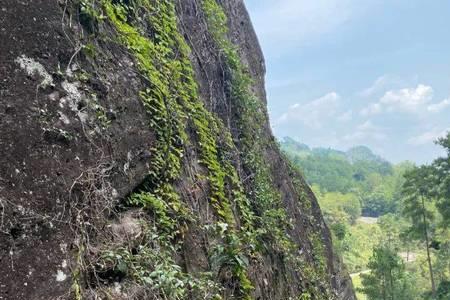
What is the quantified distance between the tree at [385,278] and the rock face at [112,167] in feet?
67.1

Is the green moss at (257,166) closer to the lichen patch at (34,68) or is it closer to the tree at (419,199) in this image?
the lichen patch at (34,68)

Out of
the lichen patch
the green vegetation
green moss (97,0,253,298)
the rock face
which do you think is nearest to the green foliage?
the green vegetation

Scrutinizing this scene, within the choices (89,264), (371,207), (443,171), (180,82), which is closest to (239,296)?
(89,264)

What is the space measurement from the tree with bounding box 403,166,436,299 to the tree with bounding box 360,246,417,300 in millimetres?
1942

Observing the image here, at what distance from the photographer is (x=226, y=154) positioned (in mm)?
7648

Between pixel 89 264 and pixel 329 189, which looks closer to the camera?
pixel 89 264

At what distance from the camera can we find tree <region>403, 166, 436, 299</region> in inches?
1016

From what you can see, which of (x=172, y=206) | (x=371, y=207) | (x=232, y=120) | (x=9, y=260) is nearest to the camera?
(x=9, y=260)

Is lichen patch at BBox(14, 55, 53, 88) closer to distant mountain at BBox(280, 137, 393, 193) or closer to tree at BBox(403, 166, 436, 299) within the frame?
tree at BBox(403, 166, 436, 299)

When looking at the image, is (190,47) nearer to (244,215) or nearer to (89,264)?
(244,215)

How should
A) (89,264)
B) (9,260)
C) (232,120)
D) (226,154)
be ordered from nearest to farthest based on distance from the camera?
(9,260), (89,264), (226,154), (232,120)

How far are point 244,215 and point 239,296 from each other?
1.79 meters

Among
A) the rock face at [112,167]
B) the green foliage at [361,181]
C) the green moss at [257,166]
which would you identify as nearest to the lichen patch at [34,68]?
the rock face at [112,167]

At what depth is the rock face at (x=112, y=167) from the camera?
3.37 metres
